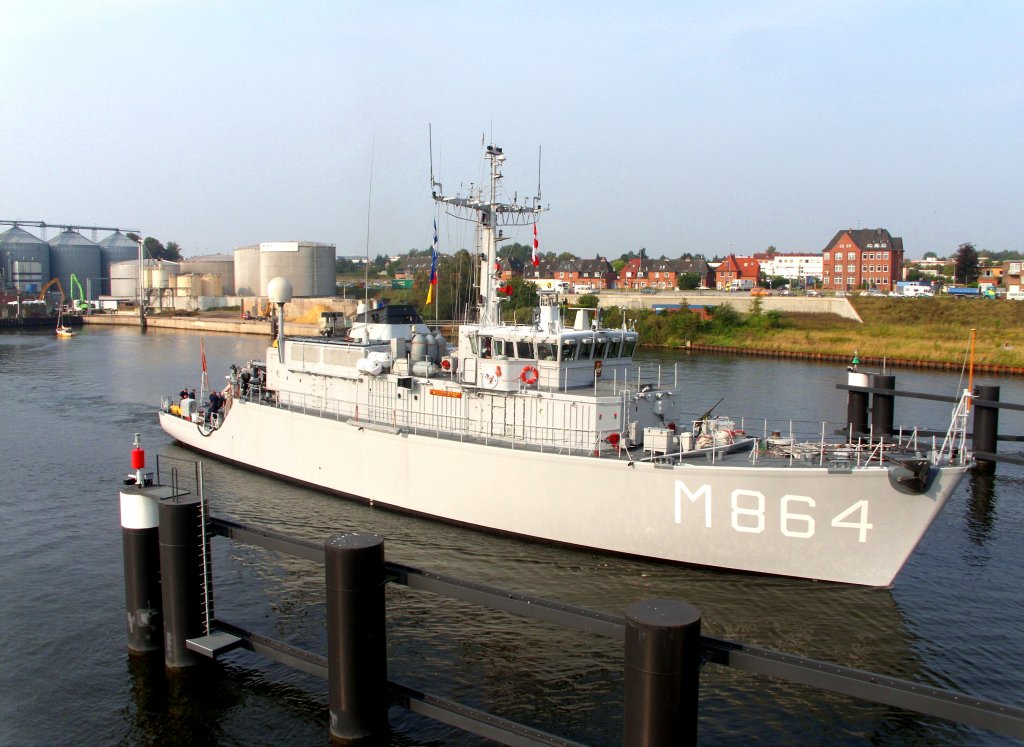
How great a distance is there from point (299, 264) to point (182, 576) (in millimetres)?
96706

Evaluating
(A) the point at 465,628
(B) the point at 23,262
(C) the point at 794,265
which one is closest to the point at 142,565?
(A) the point at 465,628

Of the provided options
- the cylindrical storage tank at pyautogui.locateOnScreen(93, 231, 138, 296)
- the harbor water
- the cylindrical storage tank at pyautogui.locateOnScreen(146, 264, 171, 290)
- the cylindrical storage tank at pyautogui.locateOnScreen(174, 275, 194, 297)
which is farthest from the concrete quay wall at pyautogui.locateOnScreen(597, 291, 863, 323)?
the cylindrical storage tank at pyautogui.locateOnScreen(93, 231, 138, 296)

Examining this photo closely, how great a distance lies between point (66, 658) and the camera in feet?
43.1

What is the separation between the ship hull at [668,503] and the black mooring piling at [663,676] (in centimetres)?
816

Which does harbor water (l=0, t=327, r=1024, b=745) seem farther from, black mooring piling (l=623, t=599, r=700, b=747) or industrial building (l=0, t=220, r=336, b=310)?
industrial building (l=0, t=220, r=336, b=310)

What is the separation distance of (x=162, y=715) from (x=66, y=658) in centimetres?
274

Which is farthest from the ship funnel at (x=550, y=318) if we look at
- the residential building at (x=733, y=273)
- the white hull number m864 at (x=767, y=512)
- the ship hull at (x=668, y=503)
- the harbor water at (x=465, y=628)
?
the residential building at (x=733, y=273)

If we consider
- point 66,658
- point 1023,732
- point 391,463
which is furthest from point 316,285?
point 1023,732

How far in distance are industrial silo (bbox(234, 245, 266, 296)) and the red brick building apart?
76.1 meters

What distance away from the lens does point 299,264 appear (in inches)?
4092

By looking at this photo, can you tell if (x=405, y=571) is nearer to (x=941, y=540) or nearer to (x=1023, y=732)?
(x=1023, y=732)

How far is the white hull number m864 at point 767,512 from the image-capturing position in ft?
48.7

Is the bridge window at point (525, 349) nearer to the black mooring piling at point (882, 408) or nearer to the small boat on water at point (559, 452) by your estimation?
the small boat on water at point (559, 452)

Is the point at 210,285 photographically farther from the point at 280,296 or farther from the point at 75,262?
the point at 280,296
